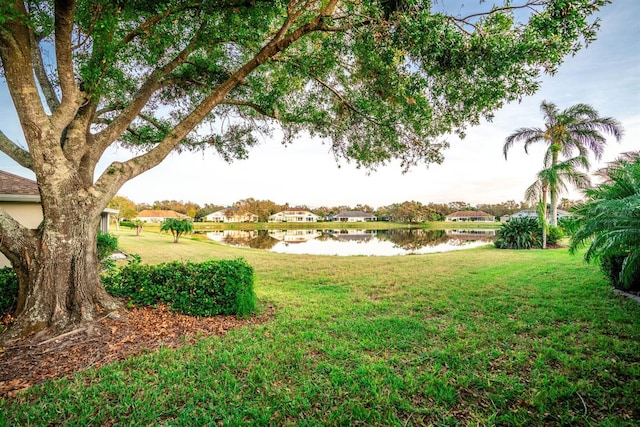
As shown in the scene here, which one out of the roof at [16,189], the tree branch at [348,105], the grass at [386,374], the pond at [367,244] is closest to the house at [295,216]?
the pond at [367,244]

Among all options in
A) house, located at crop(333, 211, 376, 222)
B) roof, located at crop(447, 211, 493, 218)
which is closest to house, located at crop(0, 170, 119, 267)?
house, located at crop(333, 211, 376, 222)

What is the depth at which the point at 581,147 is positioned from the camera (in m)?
17.4

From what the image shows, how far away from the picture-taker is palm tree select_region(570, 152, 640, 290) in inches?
169

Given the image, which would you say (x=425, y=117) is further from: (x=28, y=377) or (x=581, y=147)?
(x=581, y=147)

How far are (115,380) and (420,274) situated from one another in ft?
26.3

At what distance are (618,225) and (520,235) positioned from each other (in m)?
13.5

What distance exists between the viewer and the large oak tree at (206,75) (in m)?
3.91

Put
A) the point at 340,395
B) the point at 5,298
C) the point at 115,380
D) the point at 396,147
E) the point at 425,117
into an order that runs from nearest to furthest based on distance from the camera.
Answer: the point at 340,395 → the point at 115,380 → the point at 5,298 → the point at 425,117 → the point at 396,147

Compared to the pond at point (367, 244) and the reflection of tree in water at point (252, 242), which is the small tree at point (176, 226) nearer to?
the pond at point (367, 244)

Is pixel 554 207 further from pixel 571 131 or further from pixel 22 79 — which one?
pixel 22 79

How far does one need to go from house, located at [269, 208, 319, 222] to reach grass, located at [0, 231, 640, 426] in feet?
308

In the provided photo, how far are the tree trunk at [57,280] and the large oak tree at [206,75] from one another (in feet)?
0.05

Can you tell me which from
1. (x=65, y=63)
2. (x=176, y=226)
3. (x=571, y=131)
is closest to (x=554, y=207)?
(x=571, y=131)

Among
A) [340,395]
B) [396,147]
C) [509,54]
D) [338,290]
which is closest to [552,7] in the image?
[509,54]
